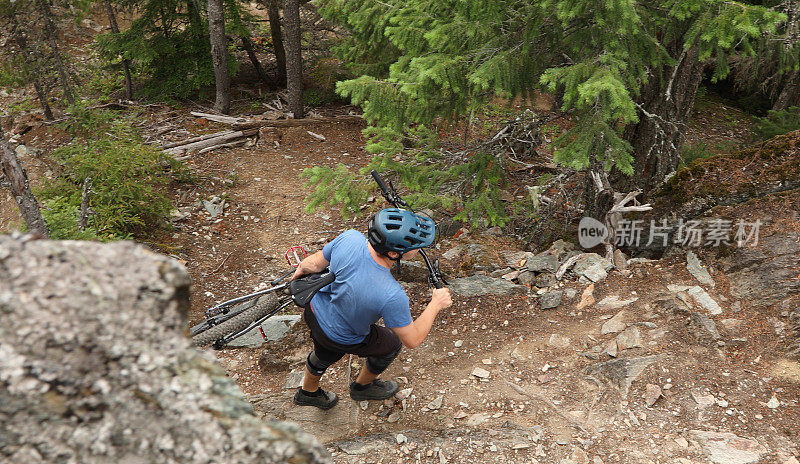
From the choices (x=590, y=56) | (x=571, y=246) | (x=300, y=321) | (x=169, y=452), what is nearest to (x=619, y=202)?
(x=571, y=246)

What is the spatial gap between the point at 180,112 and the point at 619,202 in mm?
13756

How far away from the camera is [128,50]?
15.2 m

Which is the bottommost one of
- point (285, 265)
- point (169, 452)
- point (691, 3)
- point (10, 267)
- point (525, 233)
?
point (285, 265)

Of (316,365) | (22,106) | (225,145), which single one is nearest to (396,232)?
(316,365)

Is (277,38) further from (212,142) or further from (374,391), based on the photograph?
(374,391)

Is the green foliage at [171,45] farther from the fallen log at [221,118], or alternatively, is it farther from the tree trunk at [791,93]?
the tree trunk at [791,93]

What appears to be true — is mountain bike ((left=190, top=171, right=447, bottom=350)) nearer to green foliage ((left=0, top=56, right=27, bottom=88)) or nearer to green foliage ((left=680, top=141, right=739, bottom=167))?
green foliage ((left=680, top=141, right=739, bottom=167))

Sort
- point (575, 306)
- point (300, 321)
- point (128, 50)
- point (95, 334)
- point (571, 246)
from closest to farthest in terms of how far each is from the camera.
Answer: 1. point (95, 334)
2. point (575, 306)
3. point (300, 321)
4. point (571, 246)
5. point (128, 50)

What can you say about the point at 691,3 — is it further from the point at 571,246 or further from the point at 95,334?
the point at 95,334

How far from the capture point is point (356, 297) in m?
4.34

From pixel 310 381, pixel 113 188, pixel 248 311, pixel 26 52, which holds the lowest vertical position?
pixel 310 381

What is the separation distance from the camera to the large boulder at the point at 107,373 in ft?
6.05

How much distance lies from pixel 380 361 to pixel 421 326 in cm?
108

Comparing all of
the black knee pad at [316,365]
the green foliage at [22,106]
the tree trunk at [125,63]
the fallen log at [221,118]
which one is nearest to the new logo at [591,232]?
the black knee pad at [316,365]
